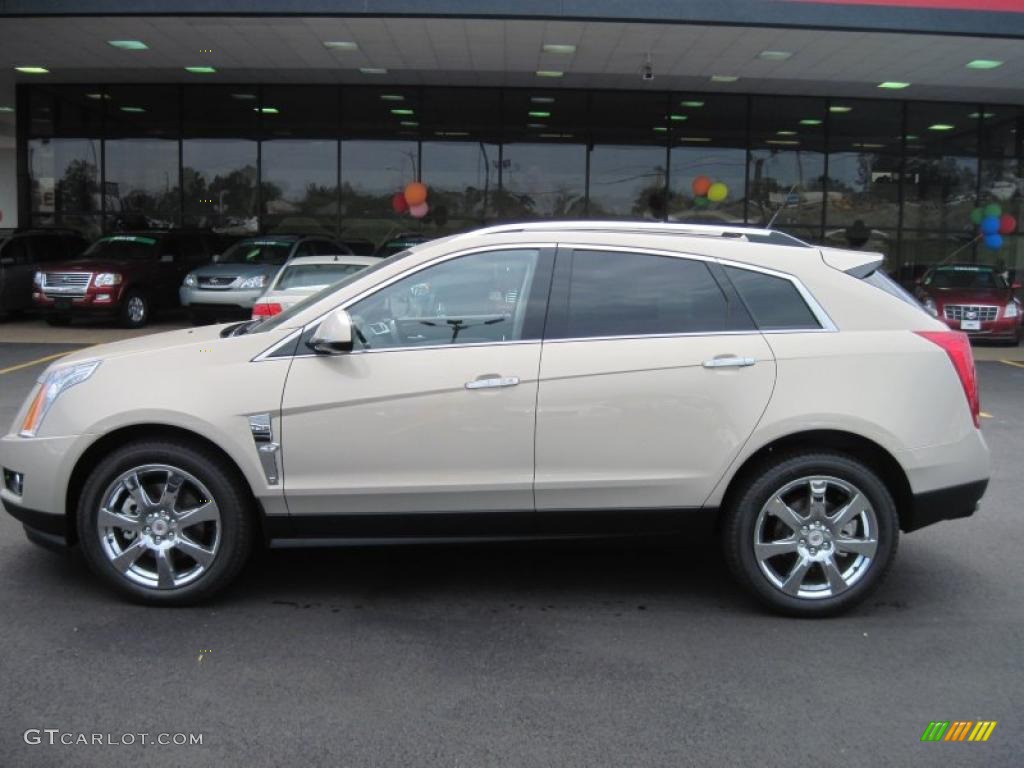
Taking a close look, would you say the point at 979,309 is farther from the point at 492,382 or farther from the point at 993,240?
the point at 492,382

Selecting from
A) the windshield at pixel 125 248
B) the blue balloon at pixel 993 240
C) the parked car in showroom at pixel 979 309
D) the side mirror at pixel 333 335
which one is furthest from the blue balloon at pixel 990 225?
the side mirror at pixel 333 335

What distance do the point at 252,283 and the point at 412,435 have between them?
42.6ft

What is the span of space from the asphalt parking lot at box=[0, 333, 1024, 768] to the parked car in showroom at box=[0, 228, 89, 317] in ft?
47.8

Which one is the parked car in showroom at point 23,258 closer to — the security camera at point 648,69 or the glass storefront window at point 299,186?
the glass storefront window at point 299,186

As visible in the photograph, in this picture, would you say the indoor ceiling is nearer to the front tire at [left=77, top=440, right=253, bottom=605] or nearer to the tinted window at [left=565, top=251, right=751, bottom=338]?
the tinted window at [left=565, top=251, right=751, bottom=338]

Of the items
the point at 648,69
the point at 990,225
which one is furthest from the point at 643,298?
the point at 990,225

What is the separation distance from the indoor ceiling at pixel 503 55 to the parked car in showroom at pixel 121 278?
370 cm

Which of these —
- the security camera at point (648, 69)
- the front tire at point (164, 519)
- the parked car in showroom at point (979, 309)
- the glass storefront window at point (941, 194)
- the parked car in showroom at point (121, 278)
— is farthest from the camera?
the glass storefront window at point (941, 194)

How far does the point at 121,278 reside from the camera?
17.0 metres

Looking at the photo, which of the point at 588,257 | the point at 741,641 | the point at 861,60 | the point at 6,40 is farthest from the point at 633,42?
the point at 741,641

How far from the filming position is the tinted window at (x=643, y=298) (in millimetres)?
4473

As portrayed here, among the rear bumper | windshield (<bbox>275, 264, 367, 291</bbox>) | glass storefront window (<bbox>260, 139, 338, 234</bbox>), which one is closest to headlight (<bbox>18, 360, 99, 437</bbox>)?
the rear bumper

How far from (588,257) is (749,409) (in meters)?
1.04

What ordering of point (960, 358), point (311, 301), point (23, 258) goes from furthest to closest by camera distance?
point (23, 258), point (311, 301), point (960, 358)
